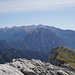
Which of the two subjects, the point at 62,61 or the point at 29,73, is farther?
the point at 62,61

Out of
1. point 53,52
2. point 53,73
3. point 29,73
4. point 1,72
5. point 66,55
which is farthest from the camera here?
point 53,52

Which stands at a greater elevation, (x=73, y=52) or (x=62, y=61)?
(x=73, y=52)

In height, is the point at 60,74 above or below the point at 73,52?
below

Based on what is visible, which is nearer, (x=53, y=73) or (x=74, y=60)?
(x=53, y=73)

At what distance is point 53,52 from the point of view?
134250 millimetres

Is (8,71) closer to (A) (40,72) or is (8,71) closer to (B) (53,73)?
(A) (40,72)

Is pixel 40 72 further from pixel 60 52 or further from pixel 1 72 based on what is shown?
pixel 60 52

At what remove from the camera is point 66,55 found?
117250mm

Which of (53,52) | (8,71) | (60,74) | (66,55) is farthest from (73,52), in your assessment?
(8,71)

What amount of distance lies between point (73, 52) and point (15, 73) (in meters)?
94.6

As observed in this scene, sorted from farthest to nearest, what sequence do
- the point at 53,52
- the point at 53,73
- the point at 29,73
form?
1. the point at 53,52
2. the point at 53,73
3. the point at 29,73

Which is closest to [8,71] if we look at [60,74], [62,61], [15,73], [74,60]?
[15,73]

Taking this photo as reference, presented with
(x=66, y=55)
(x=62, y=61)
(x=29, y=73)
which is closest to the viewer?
(x=29, y=73)

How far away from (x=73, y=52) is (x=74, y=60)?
1483 centimetres
